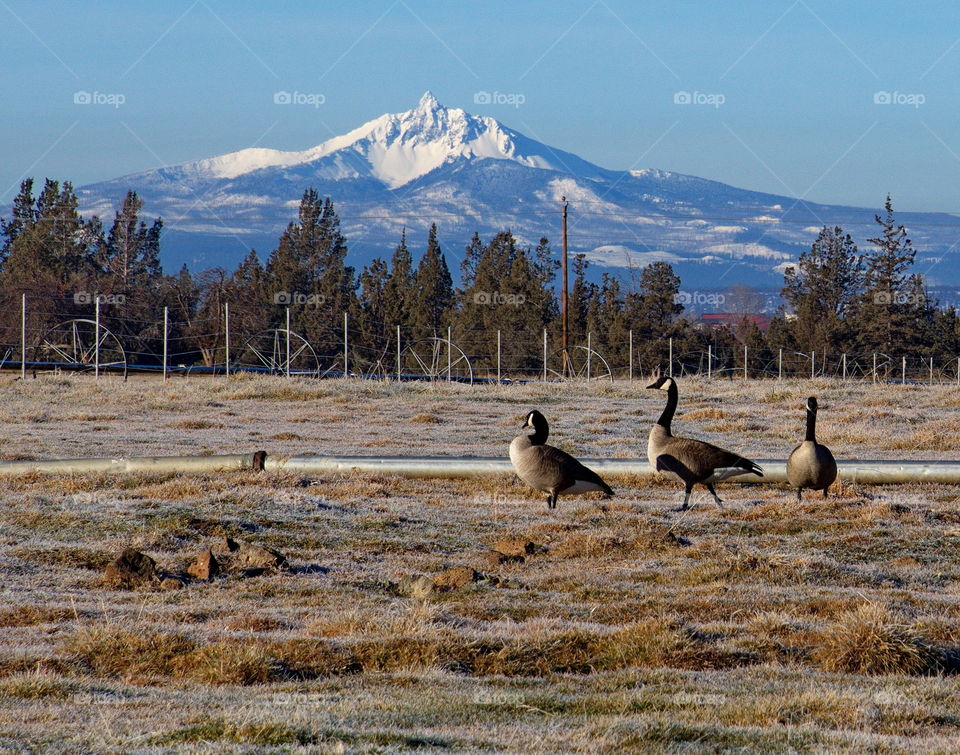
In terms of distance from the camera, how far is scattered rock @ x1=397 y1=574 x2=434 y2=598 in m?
9.42

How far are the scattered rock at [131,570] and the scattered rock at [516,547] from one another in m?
3.16

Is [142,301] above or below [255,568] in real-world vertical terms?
above

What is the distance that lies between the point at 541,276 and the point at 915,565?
68.0m

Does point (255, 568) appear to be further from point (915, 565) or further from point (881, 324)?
point (881, 324)

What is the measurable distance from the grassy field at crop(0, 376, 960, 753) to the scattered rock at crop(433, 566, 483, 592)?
3.3 inches

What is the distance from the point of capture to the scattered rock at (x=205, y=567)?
391 inches

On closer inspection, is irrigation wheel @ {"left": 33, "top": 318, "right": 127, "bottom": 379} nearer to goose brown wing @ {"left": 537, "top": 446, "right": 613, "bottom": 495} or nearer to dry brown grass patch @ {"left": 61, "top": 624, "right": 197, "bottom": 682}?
goose brown wing @ {"left": 537, "top": 446, "right": 613, "bottom": 495}

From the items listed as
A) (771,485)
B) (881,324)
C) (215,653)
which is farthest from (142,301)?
(215,653)

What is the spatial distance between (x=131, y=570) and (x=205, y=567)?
Answer: 60 centimetres

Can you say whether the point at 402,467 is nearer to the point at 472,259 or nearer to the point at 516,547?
the point at 516,547

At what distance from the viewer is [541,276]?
257 ft

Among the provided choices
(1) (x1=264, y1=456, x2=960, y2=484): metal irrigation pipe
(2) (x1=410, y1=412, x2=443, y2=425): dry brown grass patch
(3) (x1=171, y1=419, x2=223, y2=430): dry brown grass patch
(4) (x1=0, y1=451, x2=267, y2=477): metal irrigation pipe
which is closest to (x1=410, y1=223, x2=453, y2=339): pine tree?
(2) (x1=410, y1=412, x2=443, y2=425): dry brown grass patch

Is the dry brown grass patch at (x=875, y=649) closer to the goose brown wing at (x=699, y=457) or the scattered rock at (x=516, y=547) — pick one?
the scattered rock at (x=516, y=547)

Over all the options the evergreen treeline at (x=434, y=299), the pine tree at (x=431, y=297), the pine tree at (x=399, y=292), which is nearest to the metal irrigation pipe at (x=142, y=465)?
the evergreen treeline at (x=434, y=299)
